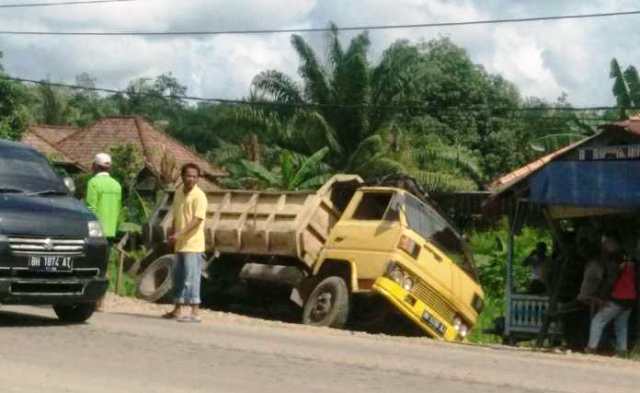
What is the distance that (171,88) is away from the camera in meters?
93.6

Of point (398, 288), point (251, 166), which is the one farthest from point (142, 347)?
point (251, 166)

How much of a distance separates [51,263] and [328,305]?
579 cm

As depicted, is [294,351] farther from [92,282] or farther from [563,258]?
[563,258]

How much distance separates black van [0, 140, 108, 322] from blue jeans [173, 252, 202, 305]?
127 centimetres

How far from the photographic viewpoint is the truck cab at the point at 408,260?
646 inches

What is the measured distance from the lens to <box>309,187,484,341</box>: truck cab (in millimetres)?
16406

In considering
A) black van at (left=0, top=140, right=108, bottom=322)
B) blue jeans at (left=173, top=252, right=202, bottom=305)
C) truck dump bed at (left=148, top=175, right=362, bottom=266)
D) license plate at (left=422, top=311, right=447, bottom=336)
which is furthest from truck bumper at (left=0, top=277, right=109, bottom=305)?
truck dump bed at (left=148, top=175, right=362, bottom=266)

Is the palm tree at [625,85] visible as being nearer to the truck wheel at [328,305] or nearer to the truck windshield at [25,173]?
the truck wheel at [328,305]

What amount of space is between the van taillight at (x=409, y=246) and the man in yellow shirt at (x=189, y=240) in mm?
3839

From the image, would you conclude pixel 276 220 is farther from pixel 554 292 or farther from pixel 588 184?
pixel 588 184

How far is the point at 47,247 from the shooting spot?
1167 centimetres

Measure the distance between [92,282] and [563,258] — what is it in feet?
26.6

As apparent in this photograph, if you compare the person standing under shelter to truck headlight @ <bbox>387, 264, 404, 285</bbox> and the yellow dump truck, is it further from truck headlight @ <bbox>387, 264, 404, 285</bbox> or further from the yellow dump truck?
truck headlight @ <bbox>387, 264, 404, 285</bbox>

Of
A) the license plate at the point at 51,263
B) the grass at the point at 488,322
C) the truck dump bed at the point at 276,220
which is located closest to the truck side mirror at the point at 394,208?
the truck dump bed at the point at 276,220
